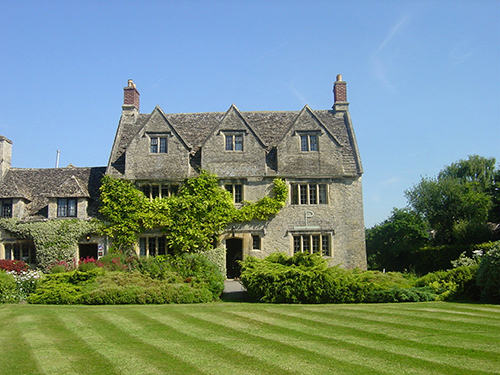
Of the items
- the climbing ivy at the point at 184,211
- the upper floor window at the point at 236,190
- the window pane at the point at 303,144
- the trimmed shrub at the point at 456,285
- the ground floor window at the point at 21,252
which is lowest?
the trimmed shrub at the point at 456,285

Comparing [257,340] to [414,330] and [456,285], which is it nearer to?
[414,330]

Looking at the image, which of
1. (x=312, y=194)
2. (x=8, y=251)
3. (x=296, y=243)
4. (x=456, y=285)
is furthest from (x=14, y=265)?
(x=456, y=285)

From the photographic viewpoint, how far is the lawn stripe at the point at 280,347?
29.4 feet

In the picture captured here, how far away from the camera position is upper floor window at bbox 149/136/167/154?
28922mm

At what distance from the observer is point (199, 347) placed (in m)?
10.6

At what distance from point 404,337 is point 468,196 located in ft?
94.7

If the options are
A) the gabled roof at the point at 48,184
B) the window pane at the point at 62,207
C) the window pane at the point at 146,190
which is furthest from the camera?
the window pane at the point at 146,190

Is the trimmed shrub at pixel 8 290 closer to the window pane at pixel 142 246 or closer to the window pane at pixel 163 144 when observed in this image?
the window pane at pixel 142 246

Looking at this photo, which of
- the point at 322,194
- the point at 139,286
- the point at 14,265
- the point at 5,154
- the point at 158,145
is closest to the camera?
the point at 139,286

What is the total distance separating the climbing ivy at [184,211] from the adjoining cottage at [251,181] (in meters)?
0.63

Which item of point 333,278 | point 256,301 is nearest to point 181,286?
point 256,301

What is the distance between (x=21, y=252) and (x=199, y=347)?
861 inches

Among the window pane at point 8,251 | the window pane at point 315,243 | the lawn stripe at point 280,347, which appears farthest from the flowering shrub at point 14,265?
the window pane at point 315,243

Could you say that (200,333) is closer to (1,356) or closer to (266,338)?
(266,338)
